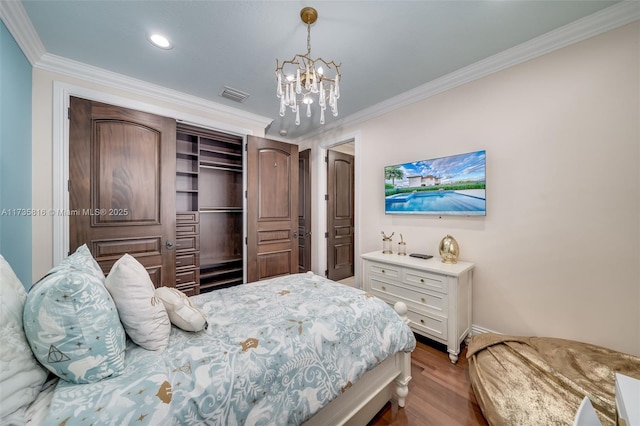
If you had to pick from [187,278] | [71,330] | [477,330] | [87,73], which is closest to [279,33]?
[87,73]

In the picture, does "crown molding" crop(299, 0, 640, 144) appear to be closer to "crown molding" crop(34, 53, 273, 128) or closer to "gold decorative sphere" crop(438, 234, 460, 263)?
"gold decorative sphere" crop(438, 234, 460, 263)

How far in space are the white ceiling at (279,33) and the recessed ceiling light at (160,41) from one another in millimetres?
49

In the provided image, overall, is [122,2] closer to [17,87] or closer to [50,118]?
[17,87]

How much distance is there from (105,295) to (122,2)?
6.21ft

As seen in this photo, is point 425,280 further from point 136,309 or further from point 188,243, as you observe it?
point 188,243

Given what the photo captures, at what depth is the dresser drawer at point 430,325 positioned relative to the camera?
79.6 inches

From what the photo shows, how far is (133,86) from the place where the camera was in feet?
7.98

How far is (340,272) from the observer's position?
4.16 m

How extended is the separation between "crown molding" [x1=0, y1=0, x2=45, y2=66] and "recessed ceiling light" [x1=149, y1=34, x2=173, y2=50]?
722 millimetres

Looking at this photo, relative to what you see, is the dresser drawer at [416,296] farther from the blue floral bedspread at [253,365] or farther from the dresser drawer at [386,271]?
the blue floral bedspread at [253,365]

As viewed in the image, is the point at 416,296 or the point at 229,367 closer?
the point at 229,367

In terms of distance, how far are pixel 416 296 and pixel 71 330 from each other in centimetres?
234

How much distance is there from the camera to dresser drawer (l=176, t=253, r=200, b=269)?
2844 mm

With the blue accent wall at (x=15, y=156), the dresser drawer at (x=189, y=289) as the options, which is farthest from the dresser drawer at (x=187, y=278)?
the blue accent wall at (x=15, y=156)
